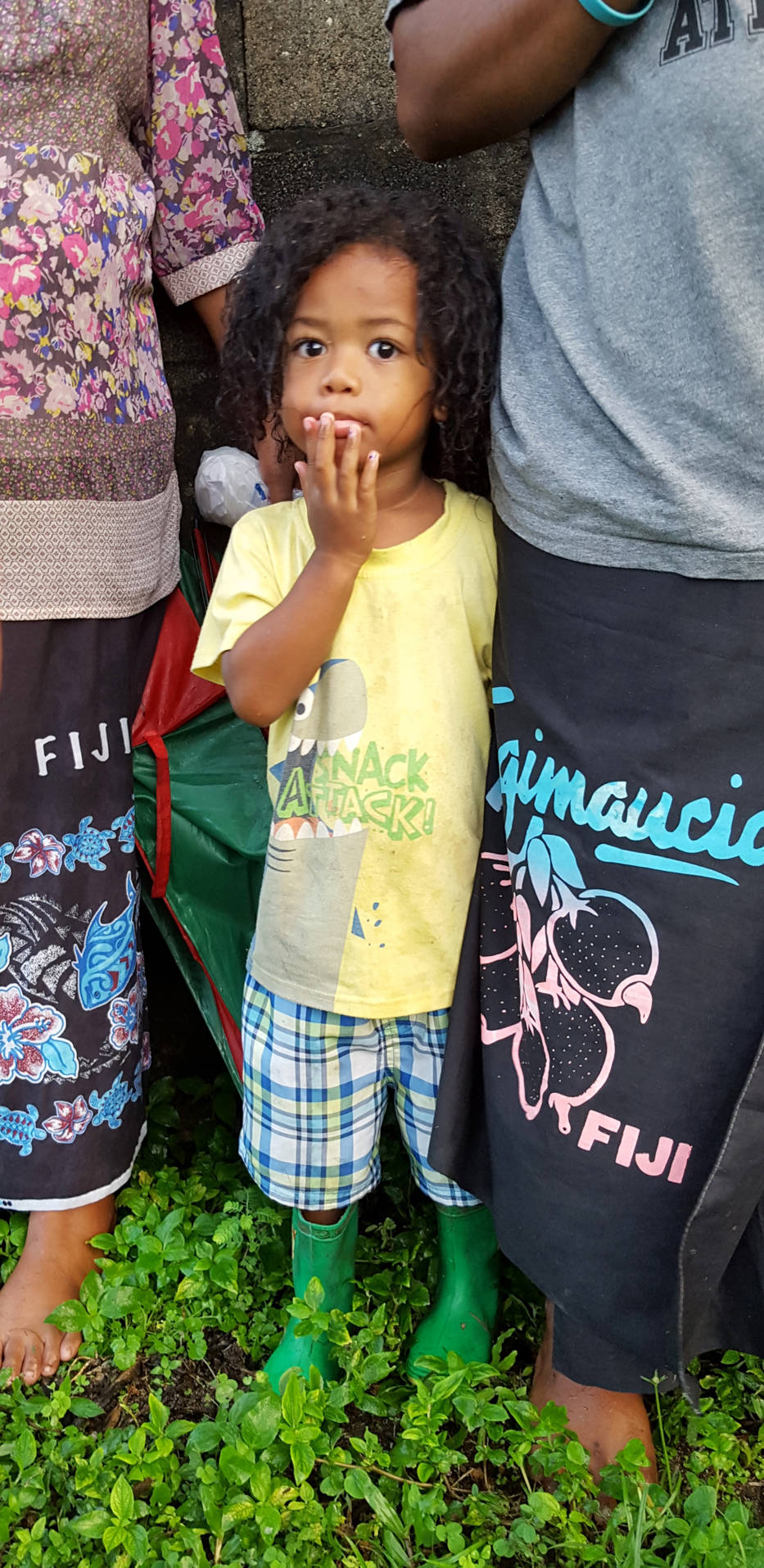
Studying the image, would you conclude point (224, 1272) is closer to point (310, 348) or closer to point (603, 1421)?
point (603, 1421)

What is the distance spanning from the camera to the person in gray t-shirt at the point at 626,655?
3.93ft

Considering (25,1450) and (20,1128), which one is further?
(20,1128)

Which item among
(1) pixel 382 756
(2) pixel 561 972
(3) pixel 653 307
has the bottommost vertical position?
(2) pixel 561 972

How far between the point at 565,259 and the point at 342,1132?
122cm

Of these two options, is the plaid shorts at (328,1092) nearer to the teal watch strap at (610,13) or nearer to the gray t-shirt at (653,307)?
the gray t-shirt at (653,307)

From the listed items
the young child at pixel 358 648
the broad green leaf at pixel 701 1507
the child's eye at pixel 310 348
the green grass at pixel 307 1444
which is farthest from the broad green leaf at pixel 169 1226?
the child's eye at pixel 310 348

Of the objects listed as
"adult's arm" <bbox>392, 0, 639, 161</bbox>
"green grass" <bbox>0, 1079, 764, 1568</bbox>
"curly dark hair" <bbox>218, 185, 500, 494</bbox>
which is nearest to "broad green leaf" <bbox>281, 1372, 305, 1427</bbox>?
"green grass" <bbox>0, 1079, 764, 1568</bbox>

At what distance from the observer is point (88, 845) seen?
6.18 ft

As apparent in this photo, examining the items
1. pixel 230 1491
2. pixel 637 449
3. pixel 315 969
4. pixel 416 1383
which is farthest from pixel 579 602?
pixel 230 1491

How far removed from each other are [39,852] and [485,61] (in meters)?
1.26

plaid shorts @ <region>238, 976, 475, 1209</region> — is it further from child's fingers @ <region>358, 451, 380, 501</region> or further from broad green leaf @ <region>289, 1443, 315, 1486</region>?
child's fingers @ <region>358, 451, 380, 501</region>

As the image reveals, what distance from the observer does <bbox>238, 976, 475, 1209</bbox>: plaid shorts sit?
1.66m

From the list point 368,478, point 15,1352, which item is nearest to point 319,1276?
point 15,1352

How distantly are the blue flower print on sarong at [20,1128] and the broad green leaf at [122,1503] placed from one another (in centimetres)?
57
